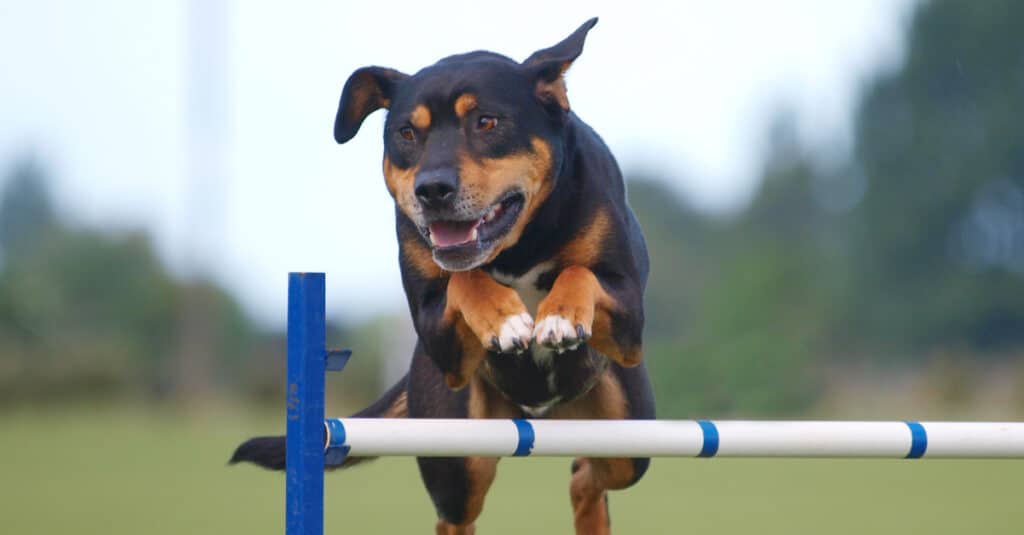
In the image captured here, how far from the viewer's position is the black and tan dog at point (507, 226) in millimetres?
3570

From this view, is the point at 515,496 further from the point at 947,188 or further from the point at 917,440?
the point at 947,188

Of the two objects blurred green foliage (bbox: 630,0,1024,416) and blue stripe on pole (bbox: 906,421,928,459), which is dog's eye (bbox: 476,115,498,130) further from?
blurred green foliage (bbox: 630,0,1024,416)

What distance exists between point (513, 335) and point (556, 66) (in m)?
0.83

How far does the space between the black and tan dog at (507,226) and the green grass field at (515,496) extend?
2959 millimetres

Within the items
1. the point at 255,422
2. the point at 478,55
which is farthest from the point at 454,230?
the point at 255,422

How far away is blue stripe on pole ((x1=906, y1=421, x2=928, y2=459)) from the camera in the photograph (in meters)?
3.63

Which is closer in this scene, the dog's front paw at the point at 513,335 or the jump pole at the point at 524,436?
→ the jump pole at the point at 524,436

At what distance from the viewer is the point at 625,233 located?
157 inches

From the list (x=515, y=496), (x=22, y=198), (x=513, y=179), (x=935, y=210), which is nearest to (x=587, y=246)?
(x=513, y=179)

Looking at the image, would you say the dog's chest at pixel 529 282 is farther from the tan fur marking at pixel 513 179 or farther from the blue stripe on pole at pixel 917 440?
the blue stripe on pole at pixel 917 440

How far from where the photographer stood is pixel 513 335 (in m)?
3.43

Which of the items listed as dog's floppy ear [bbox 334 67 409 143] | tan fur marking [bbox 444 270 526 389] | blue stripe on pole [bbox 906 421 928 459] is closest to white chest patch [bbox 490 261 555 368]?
tan fur marking [bbox 444 270 526 389]

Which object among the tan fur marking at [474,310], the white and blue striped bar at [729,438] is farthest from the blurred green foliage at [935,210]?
the tan fur marking at [474,310]

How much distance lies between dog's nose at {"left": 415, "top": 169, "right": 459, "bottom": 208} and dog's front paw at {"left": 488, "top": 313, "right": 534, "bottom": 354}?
351 millimetres
